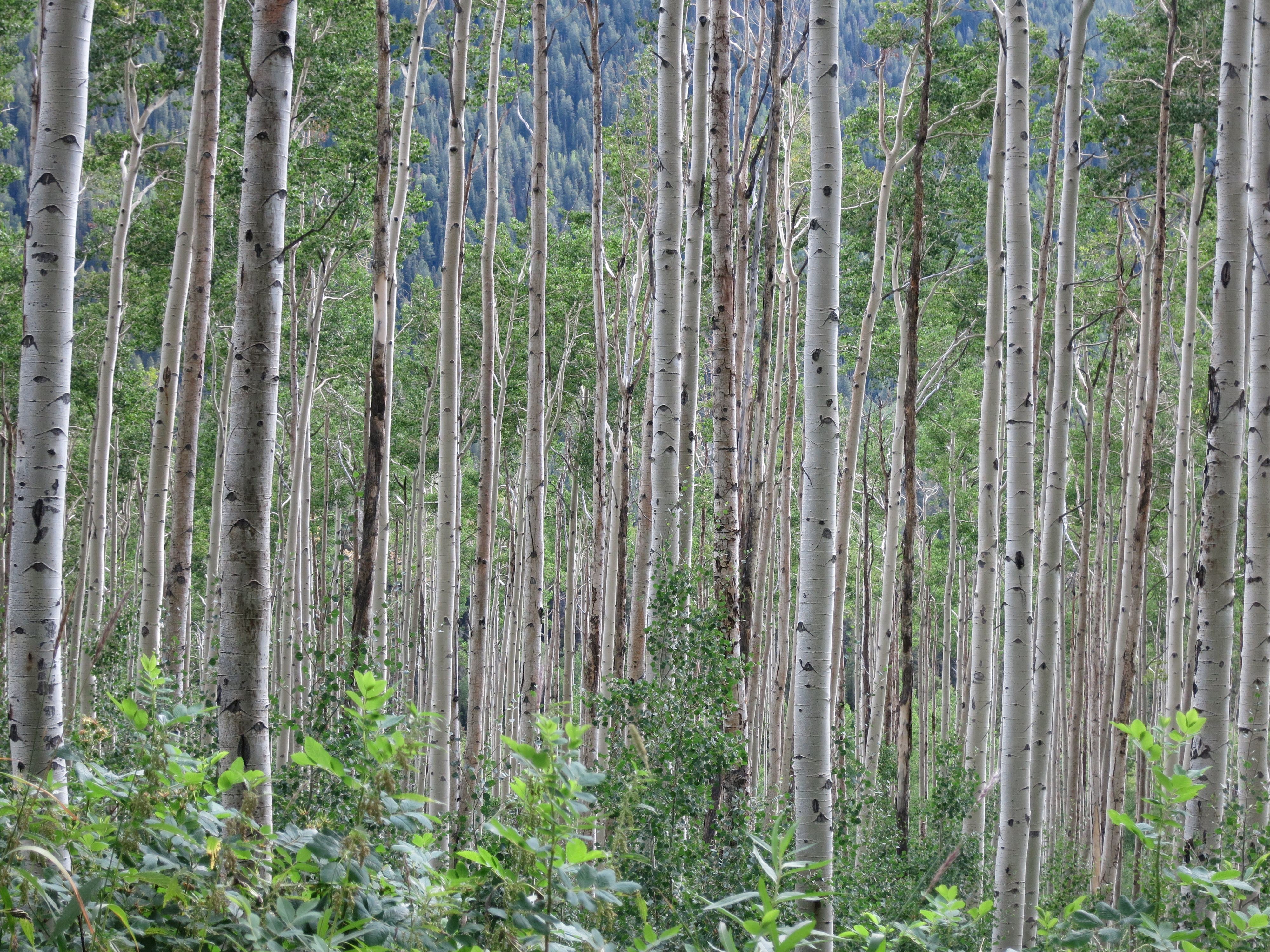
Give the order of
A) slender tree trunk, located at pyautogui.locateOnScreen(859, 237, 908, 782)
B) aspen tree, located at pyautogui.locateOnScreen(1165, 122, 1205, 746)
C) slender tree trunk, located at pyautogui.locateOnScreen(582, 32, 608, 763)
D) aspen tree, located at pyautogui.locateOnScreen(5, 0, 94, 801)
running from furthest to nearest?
1. slender tree trunk, located at pyautogui.locateOnScreen(859, 237, 908, 782)
2. aspen tree, located at pyautogui.locateOnScreen(1165, 122, 1205, 746)
3. slender tree trunk, located at pyautogui.locateOnScreen(582, 32, 608, 763)
4. aspen tree, located at pyautogui.locateOnScreen(5, 0, 94, 801)

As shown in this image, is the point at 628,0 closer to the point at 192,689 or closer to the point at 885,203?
the point at 885,203

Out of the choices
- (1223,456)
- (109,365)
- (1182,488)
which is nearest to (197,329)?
(109,365)

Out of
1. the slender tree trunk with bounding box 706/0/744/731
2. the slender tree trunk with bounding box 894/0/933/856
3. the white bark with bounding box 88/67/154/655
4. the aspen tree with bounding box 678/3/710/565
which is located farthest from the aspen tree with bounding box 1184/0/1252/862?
the white bark with bounding box 88/67/154/655

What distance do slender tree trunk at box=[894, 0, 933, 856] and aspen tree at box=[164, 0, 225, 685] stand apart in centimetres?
533

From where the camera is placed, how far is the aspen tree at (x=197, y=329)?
6.64m

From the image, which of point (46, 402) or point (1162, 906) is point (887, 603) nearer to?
point (1162, 906)

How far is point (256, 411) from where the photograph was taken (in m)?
2.77

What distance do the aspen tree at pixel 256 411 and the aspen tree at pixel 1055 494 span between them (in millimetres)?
4579

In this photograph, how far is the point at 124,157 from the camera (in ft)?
38.2

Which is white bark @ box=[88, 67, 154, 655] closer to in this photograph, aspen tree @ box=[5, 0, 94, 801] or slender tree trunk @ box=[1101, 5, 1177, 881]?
aspen tree @ box=[5, 0, 94, 801]

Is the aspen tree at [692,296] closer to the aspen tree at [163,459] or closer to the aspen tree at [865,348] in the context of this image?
the aspen tree at [865,348]

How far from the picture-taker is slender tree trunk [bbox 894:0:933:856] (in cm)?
697

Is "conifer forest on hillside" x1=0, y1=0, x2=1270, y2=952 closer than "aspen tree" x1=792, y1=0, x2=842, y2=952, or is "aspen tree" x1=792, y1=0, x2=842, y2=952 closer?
"conifer forest on hillside" x1=0, y1=0, x2=1270, y2=952

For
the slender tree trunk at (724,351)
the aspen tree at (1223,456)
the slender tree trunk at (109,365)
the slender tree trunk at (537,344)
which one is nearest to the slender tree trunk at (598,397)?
the slender tree trunk at (537,344)
